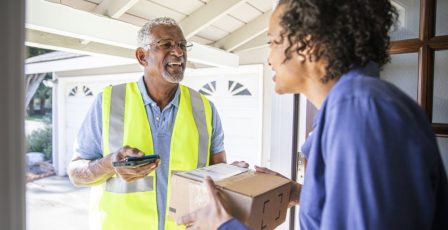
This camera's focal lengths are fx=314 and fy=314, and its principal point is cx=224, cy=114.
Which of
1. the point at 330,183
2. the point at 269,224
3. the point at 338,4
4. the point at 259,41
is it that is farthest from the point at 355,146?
the point at 259,41

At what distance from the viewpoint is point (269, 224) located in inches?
37.4

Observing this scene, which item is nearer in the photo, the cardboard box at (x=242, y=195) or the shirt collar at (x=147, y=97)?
the cardboard box at (x=242, y=195)

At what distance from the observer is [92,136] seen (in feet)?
4.97

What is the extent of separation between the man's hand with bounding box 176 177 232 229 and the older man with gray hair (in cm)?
47

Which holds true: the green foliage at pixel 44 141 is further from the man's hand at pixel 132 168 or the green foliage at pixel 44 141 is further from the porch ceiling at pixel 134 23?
the man's hand at pixel 132 168

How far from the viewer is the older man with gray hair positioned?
143 cm

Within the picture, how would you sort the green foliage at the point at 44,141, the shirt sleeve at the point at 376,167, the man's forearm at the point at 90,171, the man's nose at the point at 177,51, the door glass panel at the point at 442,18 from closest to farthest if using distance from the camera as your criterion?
the shirt sleeve at the point at 376,167
the door glass panel at the point at 442,18
the man's forearm at the point at 90,171
the man's nose at the point at 177,51
the green foliage at the point at 44,141

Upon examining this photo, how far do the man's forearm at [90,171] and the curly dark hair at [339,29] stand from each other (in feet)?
3.23

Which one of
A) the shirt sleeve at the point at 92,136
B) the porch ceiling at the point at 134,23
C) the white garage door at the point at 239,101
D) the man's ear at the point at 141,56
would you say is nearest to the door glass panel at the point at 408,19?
the man's ear at the point at 141,56

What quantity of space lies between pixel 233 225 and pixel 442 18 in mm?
960

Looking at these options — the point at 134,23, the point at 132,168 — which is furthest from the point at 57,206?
the point at 132,168

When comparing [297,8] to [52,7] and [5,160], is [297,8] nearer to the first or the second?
[5,160]

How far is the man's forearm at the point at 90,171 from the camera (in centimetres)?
136

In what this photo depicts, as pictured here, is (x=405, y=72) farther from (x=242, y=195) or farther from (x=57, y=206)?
(x=57, y=206)
